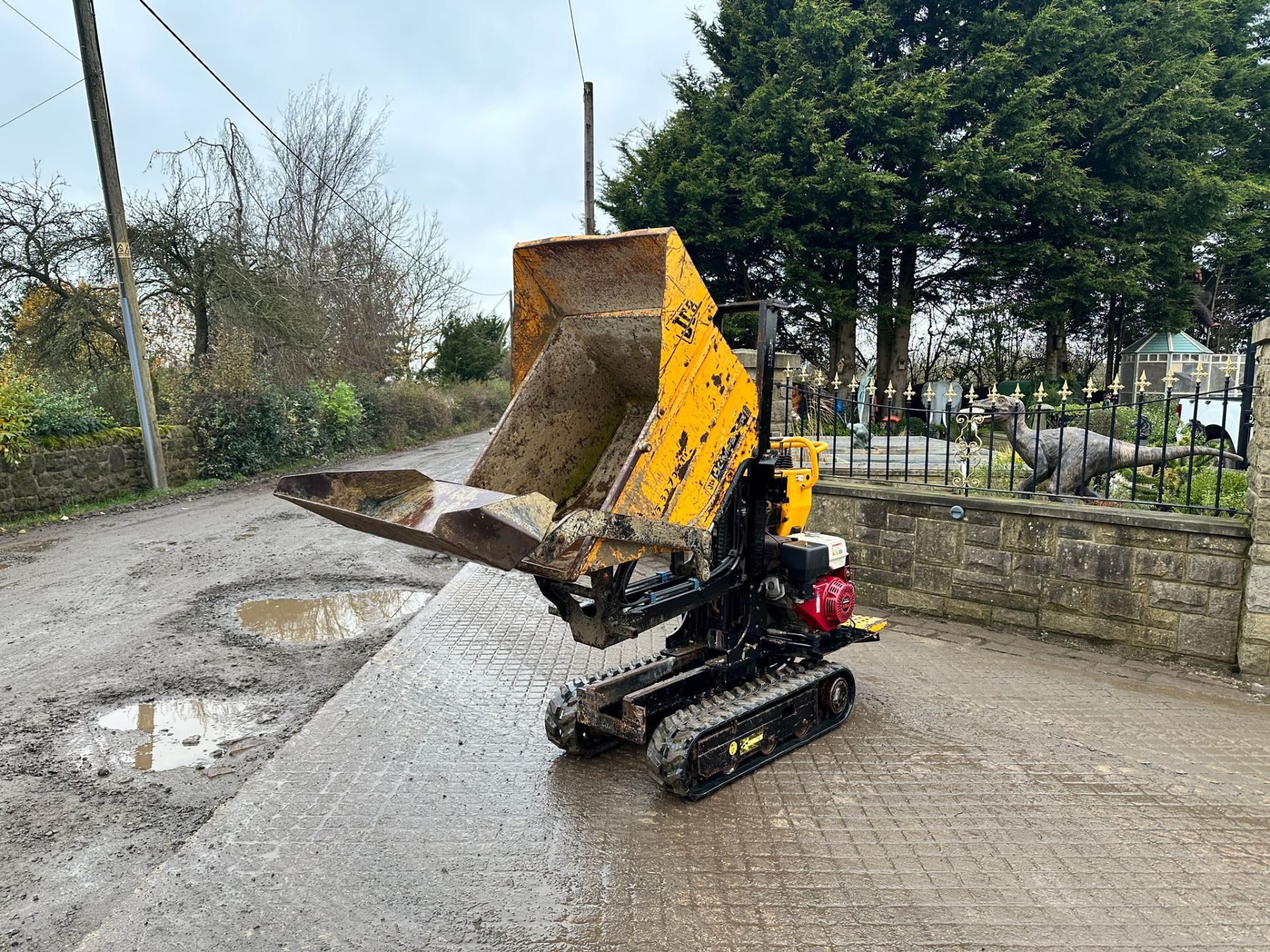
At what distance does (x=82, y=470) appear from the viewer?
12.2 meters

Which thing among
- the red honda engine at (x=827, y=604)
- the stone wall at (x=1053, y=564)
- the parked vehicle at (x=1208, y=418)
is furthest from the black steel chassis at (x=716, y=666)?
the parked vehicle at (x=1208, y=418)

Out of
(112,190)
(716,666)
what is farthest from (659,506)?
(112,190)

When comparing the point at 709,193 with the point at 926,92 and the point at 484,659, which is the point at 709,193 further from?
the point at 484,659

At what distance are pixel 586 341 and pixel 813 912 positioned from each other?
8.99 feet

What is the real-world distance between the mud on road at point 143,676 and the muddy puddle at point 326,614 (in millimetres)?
30

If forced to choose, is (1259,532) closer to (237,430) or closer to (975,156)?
(975,156)

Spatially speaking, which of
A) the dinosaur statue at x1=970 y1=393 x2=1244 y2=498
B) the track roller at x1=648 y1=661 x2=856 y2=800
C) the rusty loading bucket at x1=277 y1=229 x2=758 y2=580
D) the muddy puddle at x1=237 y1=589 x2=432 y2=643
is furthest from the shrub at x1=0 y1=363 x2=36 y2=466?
the dinosaur statue at x1=970 y1=393 x2=1244 y2=498

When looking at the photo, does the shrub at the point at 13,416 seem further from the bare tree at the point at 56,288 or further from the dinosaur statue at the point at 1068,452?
the dinosaur statue at the point at 1068,452

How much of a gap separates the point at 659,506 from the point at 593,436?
1.09m

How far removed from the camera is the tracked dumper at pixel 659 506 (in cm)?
309

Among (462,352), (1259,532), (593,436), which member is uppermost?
(462,352)

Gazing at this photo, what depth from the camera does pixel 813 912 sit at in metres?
2.88

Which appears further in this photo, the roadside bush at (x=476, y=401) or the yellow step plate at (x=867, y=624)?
the roadside bush at (x=476, y=401)

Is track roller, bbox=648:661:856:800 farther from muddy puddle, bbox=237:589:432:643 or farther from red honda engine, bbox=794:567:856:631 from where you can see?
muddy puddle, bbox=237:589:432:643
